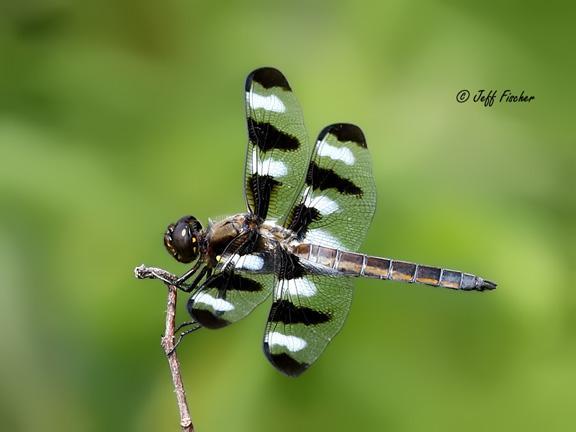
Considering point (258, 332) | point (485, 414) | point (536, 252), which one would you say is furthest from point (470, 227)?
point (258, 332)

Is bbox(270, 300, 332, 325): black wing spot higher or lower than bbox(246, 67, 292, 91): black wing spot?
lower

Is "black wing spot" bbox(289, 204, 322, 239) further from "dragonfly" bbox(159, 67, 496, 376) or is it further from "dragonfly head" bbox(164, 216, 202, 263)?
"dragonfly head" bbox(164, 216, 202, 263)

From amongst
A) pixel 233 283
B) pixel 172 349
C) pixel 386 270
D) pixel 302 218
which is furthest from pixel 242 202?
pixel 172 349

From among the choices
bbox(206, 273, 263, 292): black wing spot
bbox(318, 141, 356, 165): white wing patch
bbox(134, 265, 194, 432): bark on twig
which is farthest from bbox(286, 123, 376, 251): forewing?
bbox(134, 265, 194, 432): bark on twig

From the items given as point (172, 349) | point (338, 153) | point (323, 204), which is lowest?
point (172, 349)

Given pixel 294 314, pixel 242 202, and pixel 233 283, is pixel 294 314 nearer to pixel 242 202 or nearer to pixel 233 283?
pixel 233 283

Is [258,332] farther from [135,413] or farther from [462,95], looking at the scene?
[462,95]

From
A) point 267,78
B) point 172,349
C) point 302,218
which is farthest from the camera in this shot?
point 302,218
